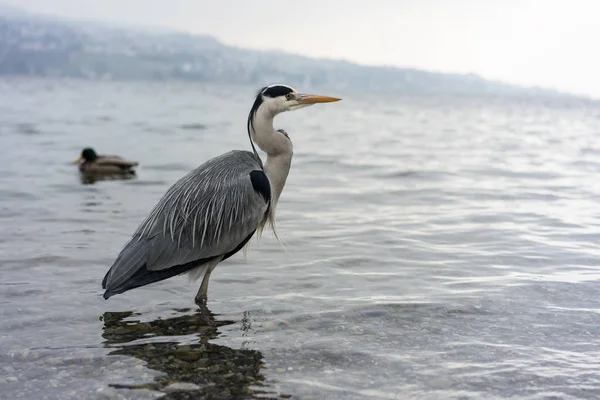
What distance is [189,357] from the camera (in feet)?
20.0

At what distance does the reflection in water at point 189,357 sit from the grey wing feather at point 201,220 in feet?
1.96

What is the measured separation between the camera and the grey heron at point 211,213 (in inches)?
283

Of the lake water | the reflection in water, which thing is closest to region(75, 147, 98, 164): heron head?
the lake water

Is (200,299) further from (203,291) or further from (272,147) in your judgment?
(272,147)

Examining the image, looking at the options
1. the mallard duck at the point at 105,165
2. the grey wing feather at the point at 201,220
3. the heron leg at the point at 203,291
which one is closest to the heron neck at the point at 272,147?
the grey wing feather at the point at 201,220

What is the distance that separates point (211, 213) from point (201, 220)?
0.13 metres

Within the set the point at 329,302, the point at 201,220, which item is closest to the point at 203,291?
the point at 201,220

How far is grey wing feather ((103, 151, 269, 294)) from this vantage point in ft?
23.7

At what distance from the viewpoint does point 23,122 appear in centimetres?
3472

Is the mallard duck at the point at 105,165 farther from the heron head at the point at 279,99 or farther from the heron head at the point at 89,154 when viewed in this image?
the heron head at the point at 279,99

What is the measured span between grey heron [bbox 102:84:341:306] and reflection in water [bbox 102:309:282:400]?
451 millimetres

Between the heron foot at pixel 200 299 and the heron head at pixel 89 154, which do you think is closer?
the heron foot at pixel 200 299

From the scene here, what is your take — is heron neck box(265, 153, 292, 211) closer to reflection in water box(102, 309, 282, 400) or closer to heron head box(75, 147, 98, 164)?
reflection in water box(102, 309, 282, 400)

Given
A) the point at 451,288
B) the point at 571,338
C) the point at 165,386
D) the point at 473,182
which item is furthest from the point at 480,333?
the point at 473,182
